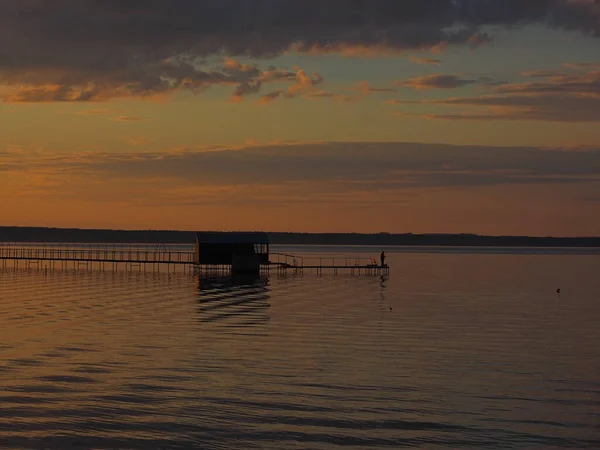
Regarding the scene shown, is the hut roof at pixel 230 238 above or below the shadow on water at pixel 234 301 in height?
above

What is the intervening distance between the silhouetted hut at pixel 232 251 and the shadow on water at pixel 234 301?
12.0 ft

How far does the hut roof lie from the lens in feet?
395

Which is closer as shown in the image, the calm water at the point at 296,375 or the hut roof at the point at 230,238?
the calm water at the point at 296,375

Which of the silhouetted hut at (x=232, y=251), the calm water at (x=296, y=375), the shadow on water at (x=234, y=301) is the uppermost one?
the silhouetted hut at (x=232, y=251)

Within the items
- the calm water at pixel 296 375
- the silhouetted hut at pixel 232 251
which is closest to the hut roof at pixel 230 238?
the silhouetted hut at pixel 232 251

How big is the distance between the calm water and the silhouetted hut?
4263cm

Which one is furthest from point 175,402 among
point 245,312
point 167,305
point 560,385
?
point 167,305

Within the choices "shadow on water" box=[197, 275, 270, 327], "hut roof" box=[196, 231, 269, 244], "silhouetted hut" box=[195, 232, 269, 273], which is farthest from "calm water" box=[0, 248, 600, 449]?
"hut roof" box=[196, 231, 269, 244]

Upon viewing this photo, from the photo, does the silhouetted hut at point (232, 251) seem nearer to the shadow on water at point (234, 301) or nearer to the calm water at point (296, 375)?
the shadow on water at point (234, 301)

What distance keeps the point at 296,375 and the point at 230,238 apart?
278 feet

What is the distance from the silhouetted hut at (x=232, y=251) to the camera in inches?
4656

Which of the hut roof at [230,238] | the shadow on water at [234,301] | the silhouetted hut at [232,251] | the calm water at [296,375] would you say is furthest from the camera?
the hut roof at [230,238]

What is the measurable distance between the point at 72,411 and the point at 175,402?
3598mm

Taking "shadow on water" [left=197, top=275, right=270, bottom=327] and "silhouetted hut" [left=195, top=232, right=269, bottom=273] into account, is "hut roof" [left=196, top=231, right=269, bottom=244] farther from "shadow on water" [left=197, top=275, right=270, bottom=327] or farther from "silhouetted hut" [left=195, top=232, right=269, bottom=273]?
"shadow on water" [left=197, top=275, right=270, bottom=327]
